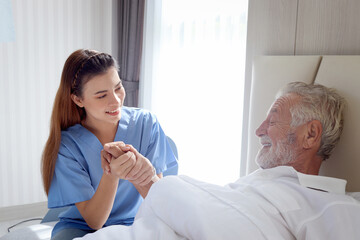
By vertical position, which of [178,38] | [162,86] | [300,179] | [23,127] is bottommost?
[23,127]

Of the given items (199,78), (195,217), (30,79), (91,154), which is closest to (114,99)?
(91,154)

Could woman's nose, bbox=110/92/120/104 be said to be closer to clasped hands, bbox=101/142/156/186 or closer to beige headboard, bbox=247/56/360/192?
clasped hands, bbox=101/142/156/186

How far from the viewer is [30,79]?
304 centimetres

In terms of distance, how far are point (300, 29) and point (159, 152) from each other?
0.85m

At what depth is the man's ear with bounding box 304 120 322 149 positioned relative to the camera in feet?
4.20

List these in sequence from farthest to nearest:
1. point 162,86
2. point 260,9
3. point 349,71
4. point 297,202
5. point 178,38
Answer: point 162,86, point 178,38, point 260,9, point 349,71, point 297,202

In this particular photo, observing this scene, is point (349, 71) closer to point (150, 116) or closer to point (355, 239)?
point (355, 239)

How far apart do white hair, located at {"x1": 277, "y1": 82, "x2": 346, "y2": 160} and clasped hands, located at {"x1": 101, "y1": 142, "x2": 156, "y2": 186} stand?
23.3 inches

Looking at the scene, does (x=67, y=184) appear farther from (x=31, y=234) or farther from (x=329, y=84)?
(x=329, y=84)

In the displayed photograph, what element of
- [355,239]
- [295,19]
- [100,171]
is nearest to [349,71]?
[295,19]

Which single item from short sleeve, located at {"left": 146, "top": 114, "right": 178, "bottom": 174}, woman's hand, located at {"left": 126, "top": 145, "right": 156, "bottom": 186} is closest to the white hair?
woman's hand, located at {"left": 126, "top": 145, "right": 156, "bottom": 186}

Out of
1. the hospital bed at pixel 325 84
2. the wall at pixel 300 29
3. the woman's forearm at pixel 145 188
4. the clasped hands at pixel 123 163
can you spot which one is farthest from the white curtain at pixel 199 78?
the clasped hands at pixel 123 163

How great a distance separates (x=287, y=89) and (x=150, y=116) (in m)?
0.72

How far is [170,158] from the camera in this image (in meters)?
1.83
